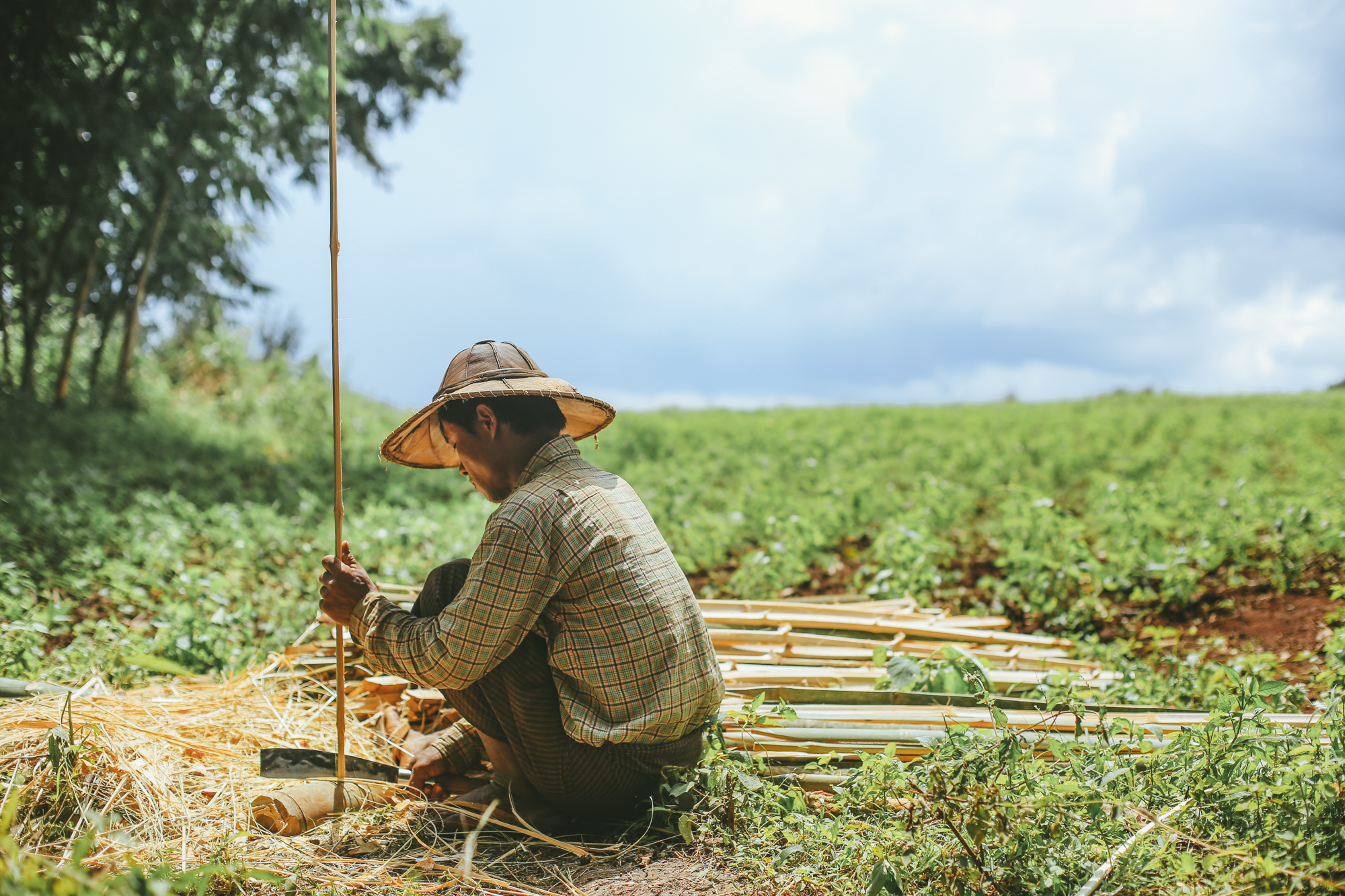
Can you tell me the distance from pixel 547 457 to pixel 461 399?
29 cm

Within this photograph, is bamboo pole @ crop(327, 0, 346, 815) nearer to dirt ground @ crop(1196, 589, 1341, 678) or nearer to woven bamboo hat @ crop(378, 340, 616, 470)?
woven bamboo hat @ crop(378, 340, 616, 470)

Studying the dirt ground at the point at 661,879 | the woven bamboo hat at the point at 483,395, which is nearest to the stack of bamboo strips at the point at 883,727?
the dirt ground at the point at 661,879

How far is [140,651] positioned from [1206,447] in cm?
870

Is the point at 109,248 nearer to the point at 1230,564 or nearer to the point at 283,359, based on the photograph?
the point at 283,359

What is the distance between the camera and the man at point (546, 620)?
7.25 ft

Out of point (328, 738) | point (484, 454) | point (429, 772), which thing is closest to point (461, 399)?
point (484, 454)

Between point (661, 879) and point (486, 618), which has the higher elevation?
point (486, 618)

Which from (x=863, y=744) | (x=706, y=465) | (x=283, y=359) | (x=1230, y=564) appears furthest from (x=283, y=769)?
(x=283, y=359)

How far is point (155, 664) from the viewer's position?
10.4 feet

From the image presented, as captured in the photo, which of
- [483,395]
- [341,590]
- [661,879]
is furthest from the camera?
[341,590]

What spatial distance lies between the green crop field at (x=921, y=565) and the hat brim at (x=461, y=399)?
1131 millimetres

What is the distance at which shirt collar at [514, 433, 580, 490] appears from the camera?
240 centimetres

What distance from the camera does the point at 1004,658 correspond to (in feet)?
11.8

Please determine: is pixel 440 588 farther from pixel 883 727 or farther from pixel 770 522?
pixel 770 522
